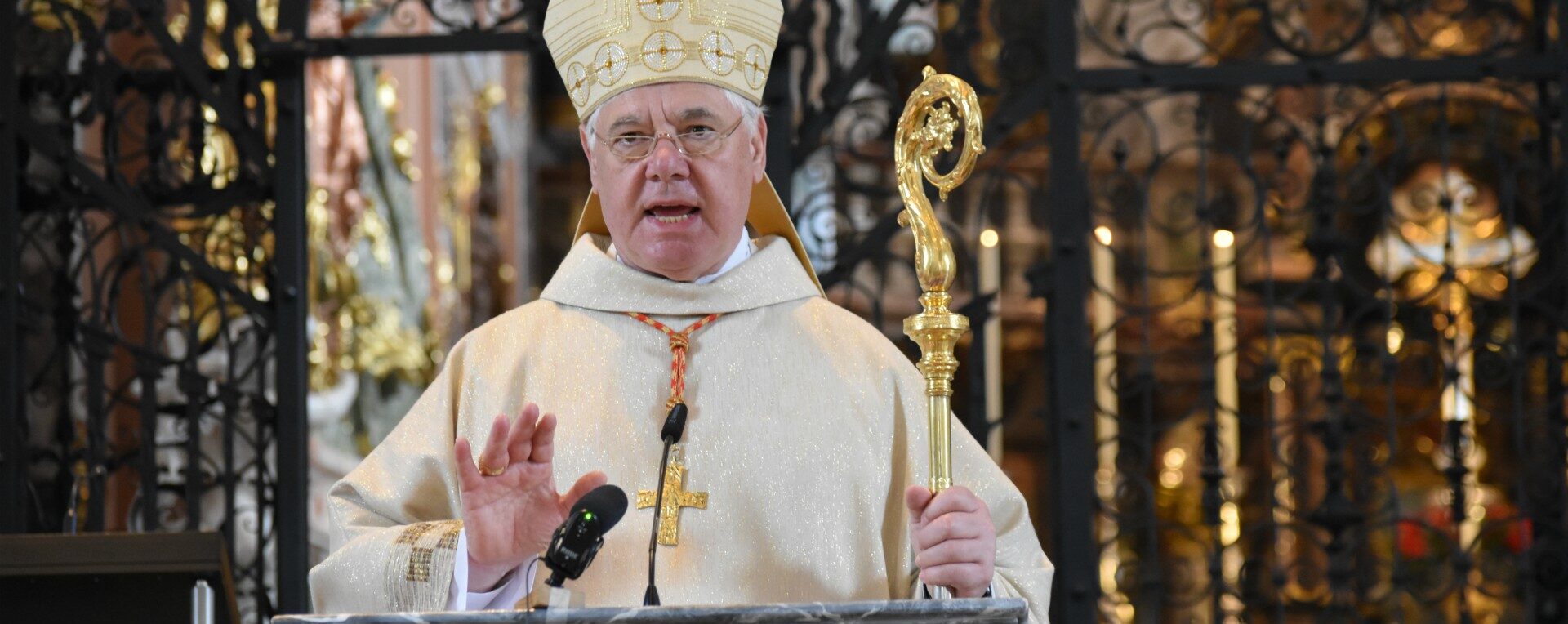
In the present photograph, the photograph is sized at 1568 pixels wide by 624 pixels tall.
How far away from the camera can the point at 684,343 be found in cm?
363

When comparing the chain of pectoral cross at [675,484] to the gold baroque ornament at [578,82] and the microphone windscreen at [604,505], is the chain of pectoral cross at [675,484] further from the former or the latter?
the microphone windscreen at [604,505]

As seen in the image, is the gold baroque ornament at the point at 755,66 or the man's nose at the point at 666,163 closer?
the man's nose at the point at 666,163

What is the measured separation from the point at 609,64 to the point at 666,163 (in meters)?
0.27

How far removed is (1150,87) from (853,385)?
2.20 meters

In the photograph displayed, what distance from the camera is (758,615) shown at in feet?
7.98

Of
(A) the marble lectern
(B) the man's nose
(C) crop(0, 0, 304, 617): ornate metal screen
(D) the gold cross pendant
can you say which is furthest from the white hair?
(C) crop(0, 0, 304, 617): ornate metal screen

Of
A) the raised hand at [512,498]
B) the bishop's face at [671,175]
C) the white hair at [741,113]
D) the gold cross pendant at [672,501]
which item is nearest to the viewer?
the raised hand at [512,498]

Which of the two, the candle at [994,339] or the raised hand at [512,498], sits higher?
the candle at [994,339]

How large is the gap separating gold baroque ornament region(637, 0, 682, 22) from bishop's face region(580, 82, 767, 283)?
0.15 m

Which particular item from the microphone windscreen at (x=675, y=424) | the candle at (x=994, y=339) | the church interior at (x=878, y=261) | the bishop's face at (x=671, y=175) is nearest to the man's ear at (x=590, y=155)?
the bishop's face at (x=671, y=175)

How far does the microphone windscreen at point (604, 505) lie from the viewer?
2518mm

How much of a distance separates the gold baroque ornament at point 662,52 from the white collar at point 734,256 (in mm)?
340

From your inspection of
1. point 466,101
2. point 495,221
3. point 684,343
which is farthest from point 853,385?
point 495,221

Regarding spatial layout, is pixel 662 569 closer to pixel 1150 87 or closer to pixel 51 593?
pixel 51 593
